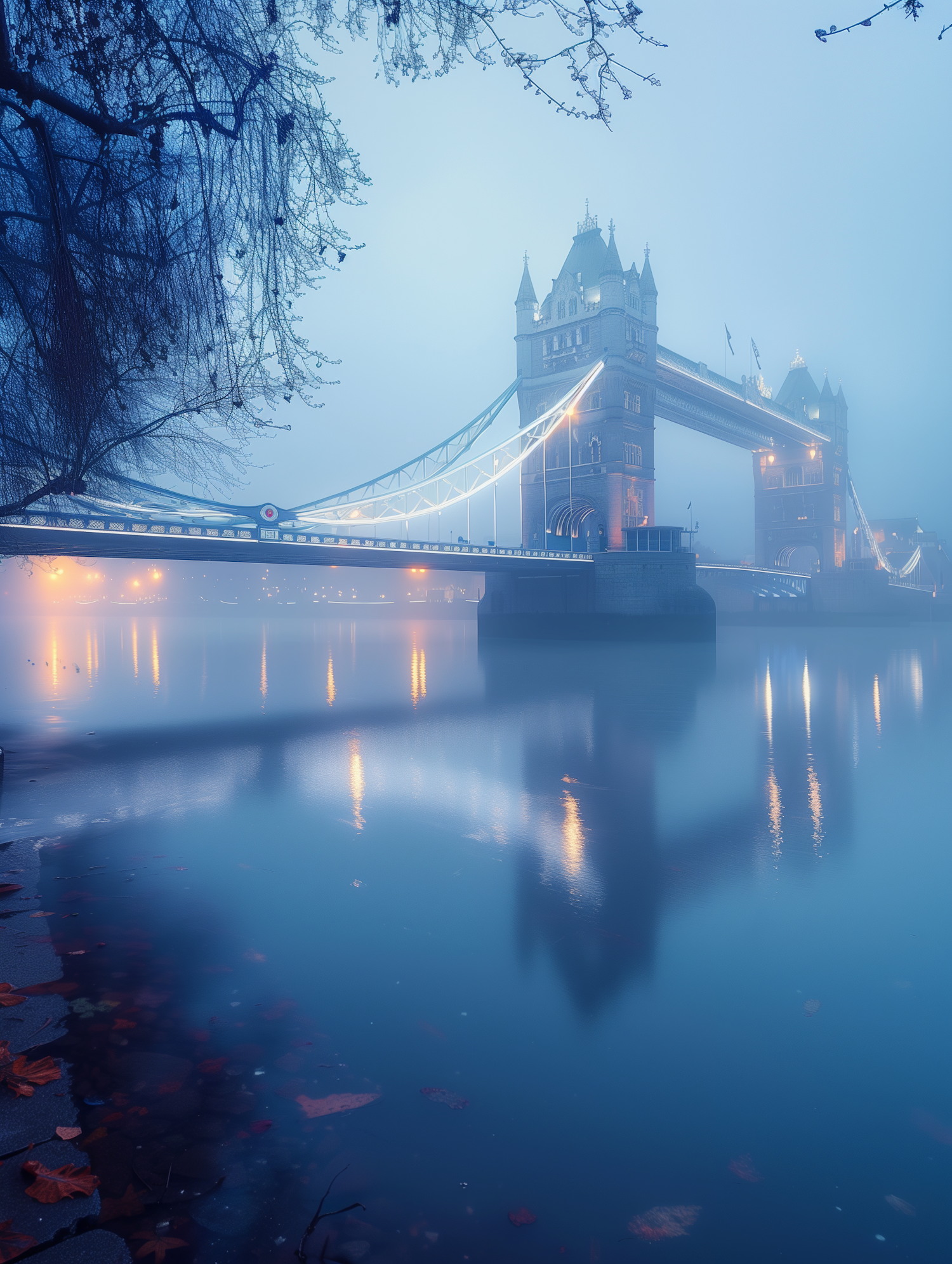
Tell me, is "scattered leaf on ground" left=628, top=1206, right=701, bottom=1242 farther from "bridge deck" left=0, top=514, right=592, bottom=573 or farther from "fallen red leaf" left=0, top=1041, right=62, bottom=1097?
"bridge deck" left=0, top=514, right=592, bottom=573

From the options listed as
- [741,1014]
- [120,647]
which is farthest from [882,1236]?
[120,647]

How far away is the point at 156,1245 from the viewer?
6.30ft

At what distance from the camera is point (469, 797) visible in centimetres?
764

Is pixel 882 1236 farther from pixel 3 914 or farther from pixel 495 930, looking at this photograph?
pixel 3 914

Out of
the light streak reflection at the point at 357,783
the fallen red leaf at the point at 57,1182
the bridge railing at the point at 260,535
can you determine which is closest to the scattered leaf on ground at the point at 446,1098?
the fallen red leaf at the point at 57,1182

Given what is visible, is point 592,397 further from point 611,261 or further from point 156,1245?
point 156,1245

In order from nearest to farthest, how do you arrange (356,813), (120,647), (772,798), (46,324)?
(46,324) < (356,813) < (772,798) < (120,647)

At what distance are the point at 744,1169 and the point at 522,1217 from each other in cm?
77

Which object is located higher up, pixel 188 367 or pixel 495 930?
pixel 188 367

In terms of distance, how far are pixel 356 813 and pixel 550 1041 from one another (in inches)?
168

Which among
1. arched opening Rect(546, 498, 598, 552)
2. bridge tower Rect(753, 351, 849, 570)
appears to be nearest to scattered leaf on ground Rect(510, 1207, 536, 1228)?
arched opening Rect(546, 498, 598, 552)

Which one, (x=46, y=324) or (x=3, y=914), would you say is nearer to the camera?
(x=46, y=324)

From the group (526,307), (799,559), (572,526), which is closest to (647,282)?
(526,307)

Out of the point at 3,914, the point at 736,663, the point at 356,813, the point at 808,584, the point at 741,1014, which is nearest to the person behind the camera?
the point at 741,1014
